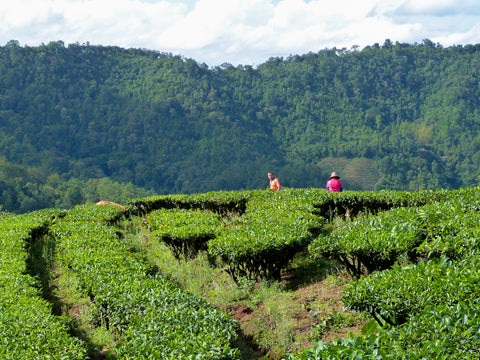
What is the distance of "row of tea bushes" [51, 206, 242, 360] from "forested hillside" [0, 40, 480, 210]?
237 ft

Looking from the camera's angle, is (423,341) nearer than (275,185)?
Yes

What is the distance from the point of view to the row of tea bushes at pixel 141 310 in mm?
5082

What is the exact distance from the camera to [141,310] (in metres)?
6.48

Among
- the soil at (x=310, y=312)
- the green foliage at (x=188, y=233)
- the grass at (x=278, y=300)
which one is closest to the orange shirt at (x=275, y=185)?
the green foliage at (x=188, y=233)

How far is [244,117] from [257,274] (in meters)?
101

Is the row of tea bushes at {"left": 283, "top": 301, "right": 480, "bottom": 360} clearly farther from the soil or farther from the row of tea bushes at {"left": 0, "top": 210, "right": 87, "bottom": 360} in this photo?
the row of tea bushes at {"left": 0, "top": 210, "right": 87, "bottom": 360}

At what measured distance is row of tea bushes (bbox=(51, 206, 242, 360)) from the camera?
16.7 feet

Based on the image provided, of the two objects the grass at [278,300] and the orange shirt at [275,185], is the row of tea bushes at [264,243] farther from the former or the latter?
the orange shirt at [275,185]

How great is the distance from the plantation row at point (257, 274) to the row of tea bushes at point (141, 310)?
0.02m

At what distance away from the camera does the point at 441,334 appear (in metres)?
4.25

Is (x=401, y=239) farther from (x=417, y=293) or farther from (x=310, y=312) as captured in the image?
(x=417, y=293)

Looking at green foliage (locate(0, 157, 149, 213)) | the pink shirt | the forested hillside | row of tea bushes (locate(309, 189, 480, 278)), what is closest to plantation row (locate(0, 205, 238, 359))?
row of tea bushes (locate(309, 189, 480, 278))

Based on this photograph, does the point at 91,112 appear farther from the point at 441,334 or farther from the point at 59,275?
the point at 441,334

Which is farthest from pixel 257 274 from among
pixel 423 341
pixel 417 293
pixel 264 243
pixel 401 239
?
pixel 423 341
